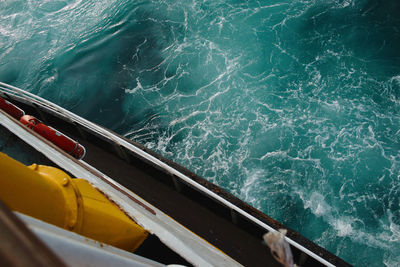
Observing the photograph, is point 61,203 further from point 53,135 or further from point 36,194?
point 53,135

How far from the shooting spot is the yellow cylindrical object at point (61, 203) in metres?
2.52

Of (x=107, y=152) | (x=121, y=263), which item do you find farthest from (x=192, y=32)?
(x=121, y=263)

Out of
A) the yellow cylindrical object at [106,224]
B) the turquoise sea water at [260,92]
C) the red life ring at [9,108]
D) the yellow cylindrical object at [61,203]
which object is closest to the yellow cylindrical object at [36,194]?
the yellow cylindrical object at [61,203]

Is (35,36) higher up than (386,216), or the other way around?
(35,36)

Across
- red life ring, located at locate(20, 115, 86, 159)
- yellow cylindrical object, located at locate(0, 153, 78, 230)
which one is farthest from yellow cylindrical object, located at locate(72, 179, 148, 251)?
red life ring, located at locate(20, 115, 86, 159)

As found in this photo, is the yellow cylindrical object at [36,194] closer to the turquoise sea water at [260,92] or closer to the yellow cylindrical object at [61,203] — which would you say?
the yellow cylindrical object at [61,203]

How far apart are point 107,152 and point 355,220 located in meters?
10.1

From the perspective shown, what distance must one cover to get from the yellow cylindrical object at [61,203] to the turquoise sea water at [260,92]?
31.5 feet

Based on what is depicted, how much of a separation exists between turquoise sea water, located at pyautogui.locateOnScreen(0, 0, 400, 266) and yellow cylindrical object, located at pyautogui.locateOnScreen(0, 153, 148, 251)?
9610 mm

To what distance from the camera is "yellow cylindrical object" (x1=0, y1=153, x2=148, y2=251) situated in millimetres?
2516

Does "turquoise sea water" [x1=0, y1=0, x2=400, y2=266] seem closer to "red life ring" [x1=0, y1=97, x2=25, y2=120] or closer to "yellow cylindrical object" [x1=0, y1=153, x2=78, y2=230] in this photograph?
"red life ring" [x1=0, y1=97, x2=25, y2=120]

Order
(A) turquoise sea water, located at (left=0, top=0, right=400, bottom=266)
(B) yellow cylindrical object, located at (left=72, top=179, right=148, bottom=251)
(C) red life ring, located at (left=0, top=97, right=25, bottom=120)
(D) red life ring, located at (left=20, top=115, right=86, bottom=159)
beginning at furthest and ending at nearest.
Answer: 1. (A) turquoise sea water, located at (left=0, top=0, right=400, bottom=266)
2. (C) red life ring, located at (left=0, top=97, right=25, bottom=120)
3. (D) red life ring, located at (left=20, top=115, right=86, bottom=159)
4. (B) yellow cylindrical object, located at (left=72, top=179, right=148, bottom=251)

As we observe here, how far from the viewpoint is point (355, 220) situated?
37.7 ft

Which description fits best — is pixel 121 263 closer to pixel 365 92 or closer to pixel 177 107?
pixel 177 107
